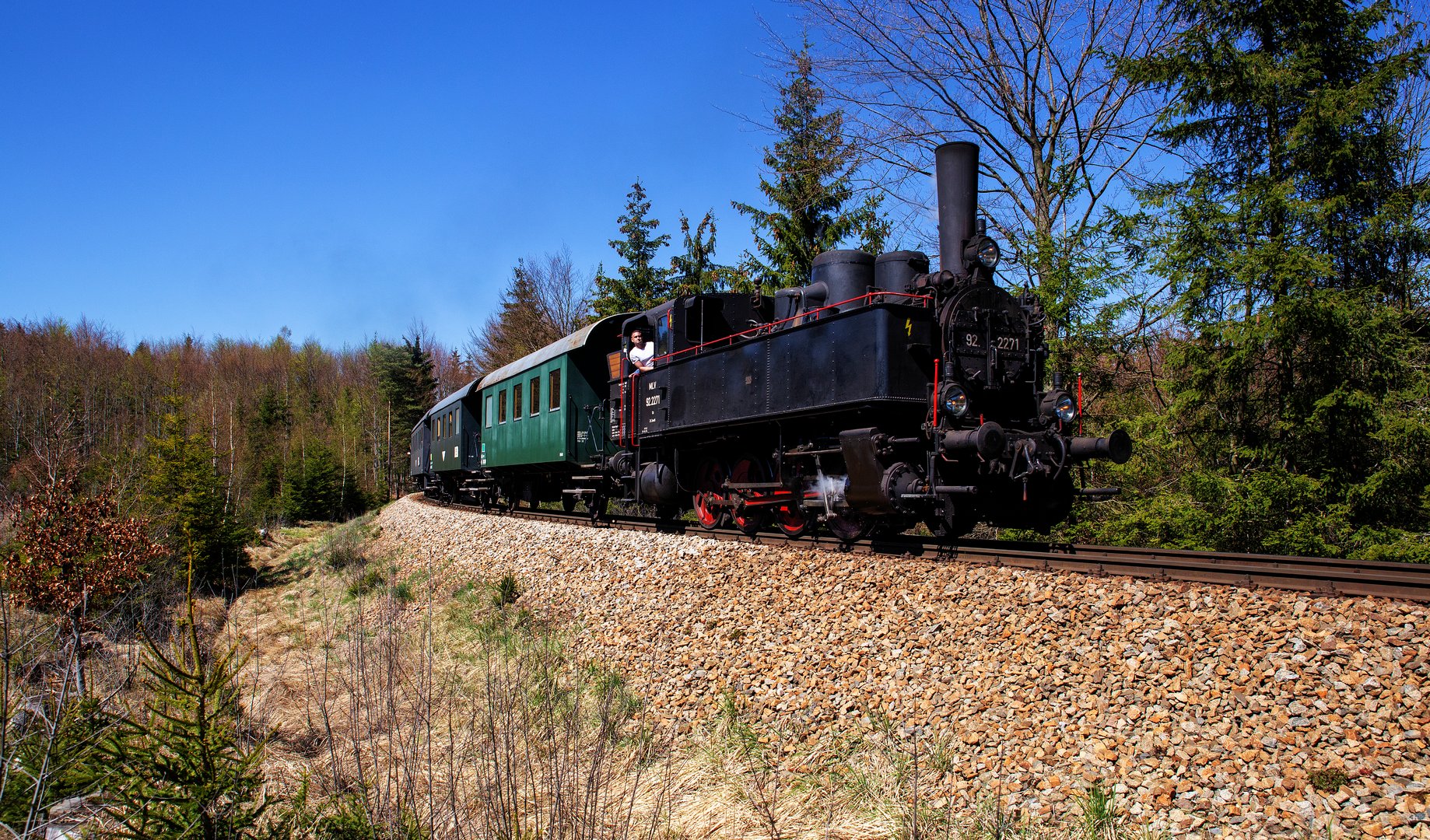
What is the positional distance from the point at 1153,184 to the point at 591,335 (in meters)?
9.29

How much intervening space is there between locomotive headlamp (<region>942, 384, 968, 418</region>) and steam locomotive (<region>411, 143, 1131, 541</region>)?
2 centimetres

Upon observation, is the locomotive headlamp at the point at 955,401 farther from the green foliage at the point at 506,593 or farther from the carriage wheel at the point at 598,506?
the carriage wheel at the point at 598,506

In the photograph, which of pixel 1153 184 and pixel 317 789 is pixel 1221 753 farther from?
pixel 1153 184

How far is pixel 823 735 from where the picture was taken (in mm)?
6465

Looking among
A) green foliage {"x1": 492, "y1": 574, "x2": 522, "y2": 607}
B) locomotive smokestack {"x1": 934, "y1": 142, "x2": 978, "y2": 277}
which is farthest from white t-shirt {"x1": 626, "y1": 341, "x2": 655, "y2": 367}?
locomotive smokestack {"x1": 934, "y1": 142, "x2": 978, "y2": 277}

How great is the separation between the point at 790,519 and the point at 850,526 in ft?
4.21

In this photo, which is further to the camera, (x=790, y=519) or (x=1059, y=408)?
(x=790, y=519)

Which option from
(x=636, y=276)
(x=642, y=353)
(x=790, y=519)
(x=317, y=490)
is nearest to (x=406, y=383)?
(x=317, y=490)

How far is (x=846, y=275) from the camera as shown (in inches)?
405

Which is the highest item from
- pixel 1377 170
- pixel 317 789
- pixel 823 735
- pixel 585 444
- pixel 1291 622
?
pixel 1377 170

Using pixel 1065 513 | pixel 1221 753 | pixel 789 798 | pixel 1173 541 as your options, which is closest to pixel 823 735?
pixel 789 798

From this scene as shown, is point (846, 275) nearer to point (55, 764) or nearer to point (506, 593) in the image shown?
point (506, 593)

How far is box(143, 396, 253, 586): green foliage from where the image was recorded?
20812mm

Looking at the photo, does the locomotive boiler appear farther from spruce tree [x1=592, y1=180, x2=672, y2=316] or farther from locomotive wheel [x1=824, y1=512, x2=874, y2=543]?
spruce tree [x1=592, y1=180, x2=672, y2=316]
